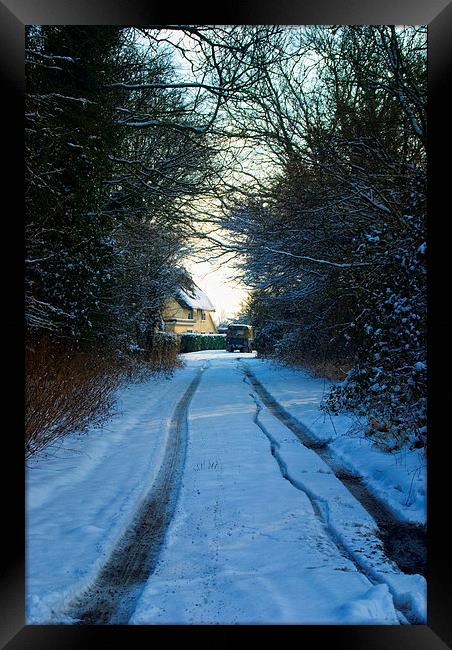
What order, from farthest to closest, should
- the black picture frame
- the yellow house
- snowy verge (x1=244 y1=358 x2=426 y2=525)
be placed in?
the yellow house < snowy verge (x1=244 y1=358 x2=426 y2=525) < the black picture frame

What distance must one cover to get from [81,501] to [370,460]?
309 cm

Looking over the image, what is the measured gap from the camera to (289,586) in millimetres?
2811

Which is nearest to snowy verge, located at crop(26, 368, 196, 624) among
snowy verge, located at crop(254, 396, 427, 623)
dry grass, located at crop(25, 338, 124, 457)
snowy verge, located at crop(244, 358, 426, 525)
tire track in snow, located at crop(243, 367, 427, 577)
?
dry grass, located at crop(25, 338, 124, 457)

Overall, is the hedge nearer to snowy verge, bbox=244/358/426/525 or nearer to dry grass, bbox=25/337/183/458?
dry grass, bbox=25/337/183/458

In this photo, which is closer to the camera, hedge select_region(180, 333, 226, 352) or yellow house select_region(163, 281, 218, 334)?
yellow house select_region(163, 281, 218, 334)

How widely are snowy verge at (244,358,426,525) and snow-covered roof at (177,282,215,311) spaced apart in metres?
2.37

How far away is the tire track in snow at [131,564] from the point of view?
2646mm

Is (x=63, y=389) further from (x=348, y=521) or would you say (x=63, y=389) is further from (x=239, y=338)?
(x=239, y=338)

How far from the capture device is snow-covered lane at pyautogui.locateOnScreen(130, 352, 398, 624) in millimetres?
2568

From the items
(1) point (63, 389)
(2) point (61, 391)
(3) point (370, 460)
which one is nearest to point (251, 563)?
(3) point (370, 460)

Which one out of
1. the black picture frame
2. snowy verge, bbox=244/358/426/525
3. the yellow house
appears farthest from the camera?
the yellow house

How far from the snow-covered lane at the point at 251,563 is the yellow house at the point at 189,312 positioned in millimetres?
2433
